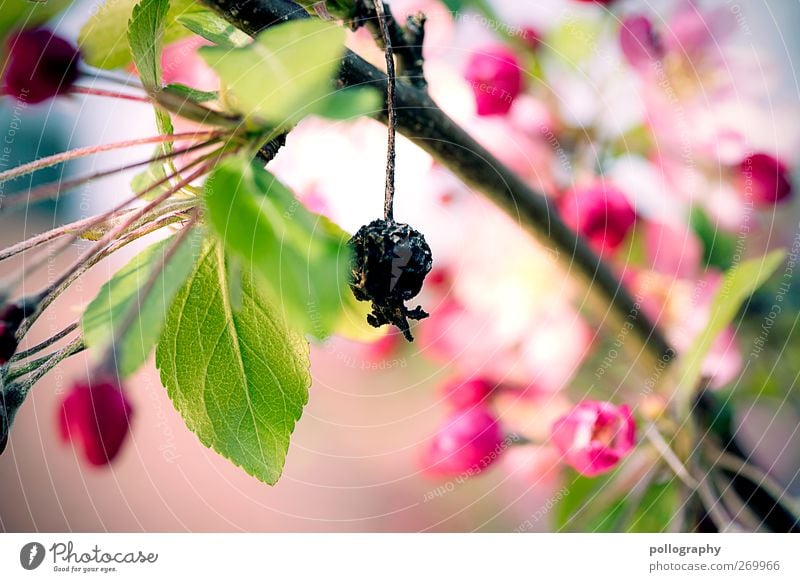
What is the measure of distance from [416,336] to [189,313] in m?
0.24

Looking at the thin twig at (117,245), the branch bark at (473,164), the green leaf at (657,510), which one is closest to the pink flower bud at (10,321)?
the thin twig at (117,245)

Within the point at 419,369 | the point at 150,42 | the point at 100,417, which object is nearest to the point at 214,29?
the point at 150,42

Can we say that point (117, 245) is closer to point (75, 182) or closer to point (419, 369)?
point (75, 182)

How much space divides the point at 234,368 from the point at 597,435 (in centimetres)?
20

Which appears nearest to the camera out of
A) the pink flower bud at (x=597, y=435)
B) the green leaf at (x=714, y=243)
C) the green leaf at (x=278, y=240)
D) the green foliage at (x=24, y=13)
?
the green leaf at (x=278, y=240)

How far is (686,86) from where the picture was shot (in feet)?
1.53

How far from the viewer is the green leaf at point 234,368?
24cm

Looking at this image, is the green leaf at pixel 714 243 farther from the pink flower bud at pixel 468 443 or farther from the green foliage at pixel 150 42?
the green foliage at pixel 150 42

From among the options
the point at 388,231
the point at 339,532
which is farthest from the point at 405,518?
the point at 388,231

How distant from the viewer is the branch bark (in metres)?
0.23

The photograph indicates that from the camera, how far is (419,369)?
47cm

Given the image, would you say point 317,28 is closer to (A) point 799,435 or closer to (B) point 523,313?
(B) point 523,313

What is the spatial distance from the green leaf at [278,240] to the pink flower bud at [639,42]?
0.33 m

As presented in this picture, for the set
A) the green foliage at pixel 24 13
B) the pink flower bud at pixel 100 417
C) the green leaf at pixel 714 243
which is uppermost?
the green foliage at pixel 24 13
